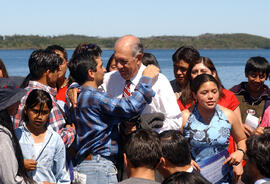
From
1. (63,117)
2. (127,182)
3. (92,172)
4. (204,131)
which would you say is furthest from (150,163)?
(63,117)

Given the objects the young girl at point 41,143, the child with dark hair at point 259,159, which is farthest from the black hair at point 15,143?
the child with dark hair at point 259,159

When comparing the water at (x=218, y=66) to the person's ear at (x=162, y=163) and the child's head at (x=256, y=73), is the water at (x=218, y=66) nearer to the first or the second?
the child's head at (x=256, y=73)

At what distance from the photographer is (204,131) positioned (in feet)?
15.4

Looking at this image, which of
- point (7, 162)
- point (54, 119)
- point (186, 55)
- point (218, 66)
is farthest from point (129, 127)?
point (218, 66)

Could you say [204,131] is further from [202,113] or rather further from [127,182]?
[127,182]

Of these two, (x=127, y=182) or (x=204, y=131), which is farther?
(x=204, y=131)

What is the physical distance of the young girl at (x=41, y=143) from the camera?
4.36 m

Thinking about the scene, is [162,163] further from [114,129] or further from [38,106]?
[38,106]

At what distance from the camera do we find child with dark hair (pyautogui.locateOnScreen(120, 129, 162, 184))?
12.0 feet

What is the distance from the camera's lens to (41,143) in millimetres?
4410

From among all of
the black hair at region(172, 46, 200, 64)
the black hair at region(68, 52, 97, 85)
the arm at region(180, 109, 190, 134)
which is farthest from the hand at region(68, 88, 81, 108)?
the black hair at region(172, 46, 200, 64)

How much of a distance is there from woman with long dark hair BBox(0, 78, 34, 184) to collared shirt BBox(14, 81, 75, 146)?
1.38ft

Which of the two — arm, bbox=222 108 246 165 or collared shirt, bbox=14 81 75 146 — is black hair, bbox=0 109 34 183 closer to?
collared shirt, bbox=14 81 75 146

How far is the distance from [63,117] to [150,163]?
1496 millimetres
